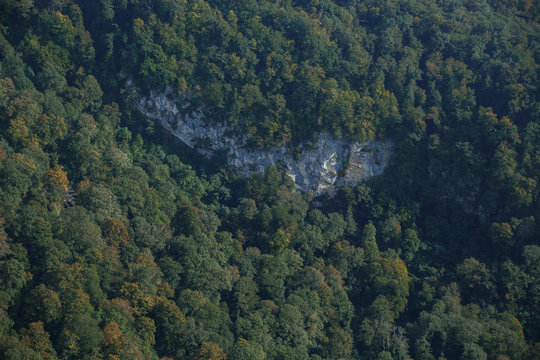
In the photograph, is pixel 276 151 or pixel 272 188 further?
pixel 276 151

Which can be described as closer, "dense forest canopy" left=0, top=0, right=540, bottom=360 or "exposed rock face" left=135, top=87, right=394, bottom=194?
"dense forest canopy" left=0, top=0, right=540, bottom=360

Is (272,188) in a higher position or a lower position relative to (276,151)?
lower

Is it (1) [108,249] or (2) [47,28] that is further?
(2) [47,28]

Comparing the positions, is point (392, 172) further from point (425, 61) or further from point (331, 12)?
point (331, 12)

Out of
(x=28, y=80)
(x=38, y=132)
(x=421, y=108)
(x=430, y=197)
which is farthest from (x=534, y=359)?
(x=28, y=80)

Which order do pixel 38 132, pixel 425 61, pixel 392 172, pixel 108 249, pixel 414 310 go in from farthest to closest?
1. pixel 425 61
2. pixel 392 172
3. pixel 414 310
4. pixel 38 132
5. pixel 108 249
